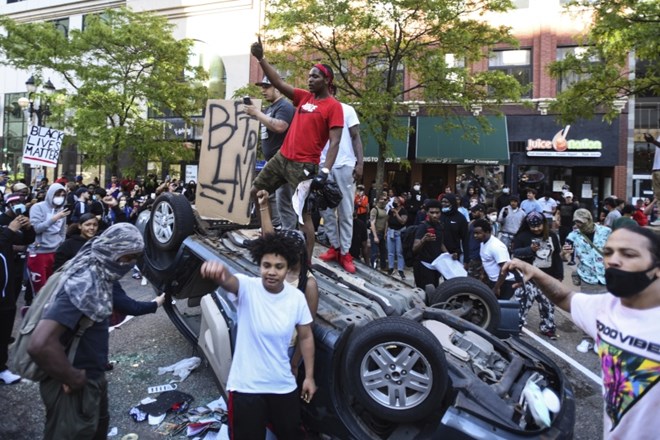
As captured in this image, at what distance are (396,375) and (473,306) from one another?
2.09 metres

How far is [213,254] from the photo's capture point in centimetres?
425

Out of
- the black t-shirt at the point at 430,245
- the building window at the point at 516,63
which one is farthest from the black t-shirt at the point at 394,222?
the building window at the point at 516,63

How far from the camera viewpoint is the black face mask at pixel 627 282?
2.01 metres

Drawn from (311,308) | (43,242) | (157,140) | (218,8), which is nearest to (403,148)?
(157,140)

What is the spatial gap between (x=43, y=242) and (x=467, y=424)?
6507 mm

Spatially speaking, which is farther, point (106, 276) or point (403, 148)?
point (403, 148)

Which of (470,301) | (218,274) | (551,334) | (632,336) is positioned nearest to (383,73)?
(551,334)

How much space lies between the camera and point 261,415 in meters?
2.59

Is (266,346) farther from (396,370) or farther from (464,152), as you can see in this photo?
(464,152)

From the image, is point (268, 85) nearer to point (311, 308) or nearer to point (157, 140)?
point (311, 308)

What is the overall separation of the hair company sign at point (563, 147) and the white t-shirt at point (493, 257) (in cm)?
1537

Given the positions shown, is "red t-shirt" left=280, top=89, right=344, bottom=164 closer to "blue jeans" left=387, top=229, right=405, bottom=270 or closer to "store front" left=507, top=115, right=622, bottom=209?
"blue jeans" left=387, top=229, right=405, bottom=270

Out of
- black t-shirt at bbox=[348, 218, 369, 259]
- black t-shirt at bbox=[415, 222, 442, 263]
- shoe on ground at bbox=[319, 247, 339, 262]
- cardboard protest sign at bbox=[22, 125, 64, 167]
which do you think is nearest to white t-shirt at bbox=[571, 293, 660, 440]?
shoe on ground at bbox=[319, 247, 339, 262]

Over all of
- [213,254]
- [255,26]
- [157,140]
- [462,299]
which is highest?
[255,26]
